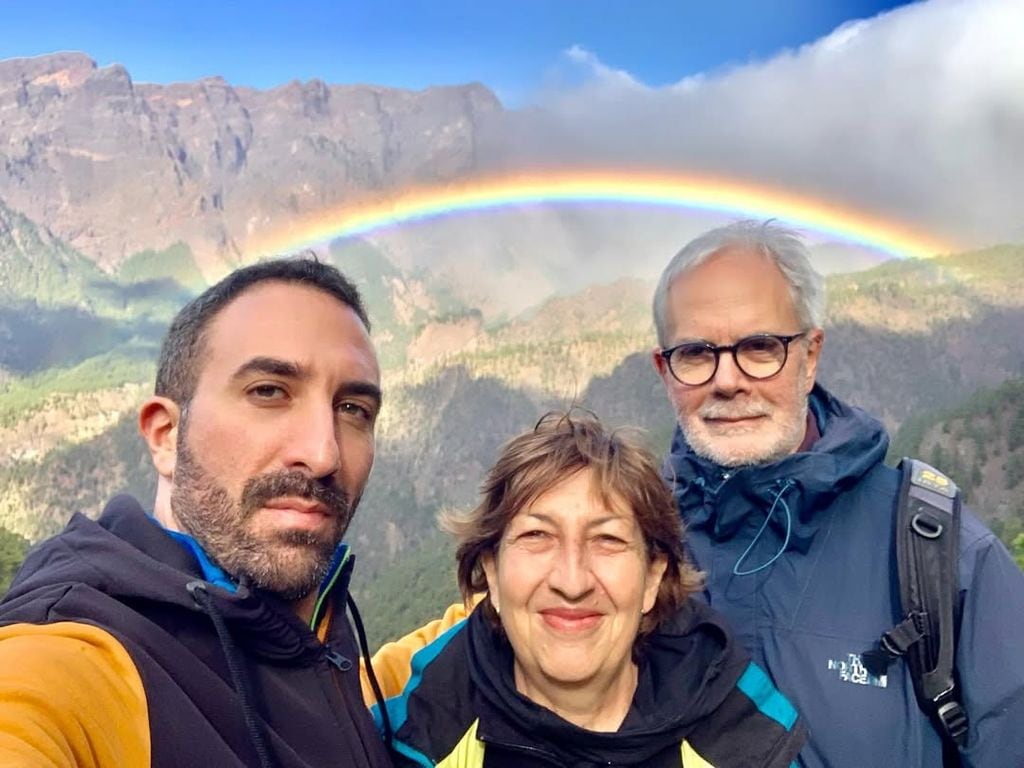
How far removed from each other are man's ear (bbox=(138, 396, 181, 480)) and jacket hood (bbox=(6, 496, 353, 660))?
0.16 m

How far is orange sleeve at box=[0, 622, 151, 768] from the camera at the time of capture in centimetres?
129

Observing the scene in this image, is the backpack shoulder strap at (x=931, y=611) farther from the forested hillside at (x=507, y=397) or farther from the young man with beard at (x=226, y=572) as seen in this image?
the forested hillside at (x=507, y=397)

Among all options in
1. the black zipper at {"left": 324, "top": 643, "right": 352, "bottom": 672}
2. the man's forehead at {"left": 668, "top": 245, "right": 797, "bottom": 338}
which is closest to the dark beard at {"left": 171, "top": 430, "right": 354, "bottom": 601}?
the black zipper at {"left": 324, "top": 643, "right": 352, "bottom": 672}

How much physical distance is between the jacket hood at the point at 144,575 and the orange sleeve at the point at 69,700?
137mm

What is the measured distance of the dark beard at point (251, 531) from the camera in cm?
192

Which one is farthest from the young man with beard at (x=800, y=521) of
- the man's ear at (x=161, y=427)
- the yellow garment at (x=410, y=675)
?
the man's ear at (x=161, y=427)

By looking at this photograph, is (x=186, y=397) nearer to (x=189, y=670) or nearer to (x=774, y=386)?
(x=189, y=670)

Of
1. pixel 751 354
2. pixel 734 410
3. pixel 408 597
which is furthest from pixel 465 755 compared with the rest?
pixel 408 597

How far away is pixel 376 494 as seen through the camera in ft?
349

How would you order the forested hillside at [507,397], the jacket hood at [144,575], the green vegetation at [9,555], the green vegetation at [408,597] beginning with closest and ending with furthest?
the jacket hood at [144,575], the green vegetation at [9,555], the green vegetation at [408,597], the forested hillside at [507,397]

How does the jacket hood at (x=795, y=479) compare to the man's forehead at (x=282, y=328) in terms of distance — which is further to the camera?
the jacket hood at (x=795, y=479)

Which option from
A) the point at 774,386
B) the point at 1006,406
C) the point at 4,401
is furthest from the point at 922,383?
the point at 4,401

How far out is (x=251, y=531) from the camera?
193 cm

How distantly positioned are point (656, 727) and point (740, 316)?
1307mm
